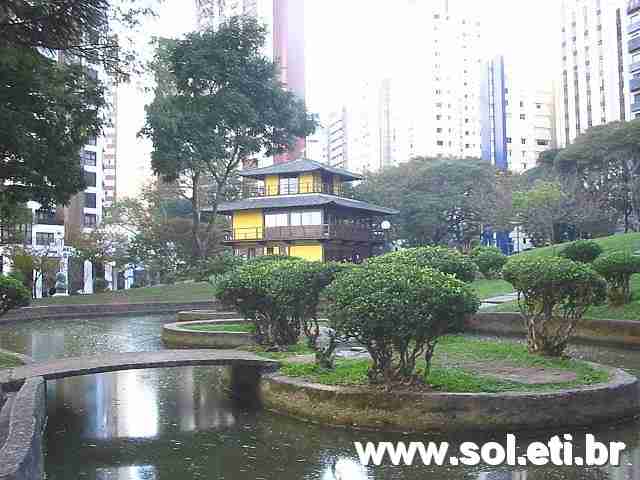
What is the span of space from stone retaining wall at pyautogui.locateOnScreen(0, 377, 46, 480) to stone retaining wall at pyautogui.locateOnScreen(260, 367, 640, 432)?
3.24 m

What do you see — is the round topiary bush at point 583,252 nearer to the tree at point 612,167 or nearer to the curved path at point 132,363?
the curved path at point 132,363

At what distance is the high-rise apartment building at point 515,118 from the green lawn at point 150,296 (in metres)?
57.8

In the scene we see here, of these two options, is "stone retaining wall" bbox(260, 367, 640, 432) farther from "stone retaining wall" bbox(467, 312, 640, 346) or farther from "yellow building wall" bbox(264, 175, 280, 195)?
"yellow building wall" bbox(264, 175, 280, 195)

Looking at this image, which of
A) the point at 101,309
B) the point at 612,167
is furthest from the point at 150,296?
the point at 612,167

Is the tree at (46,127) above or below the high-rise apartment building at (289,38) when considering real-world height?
below

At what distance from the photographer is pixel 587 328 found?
16531 mm

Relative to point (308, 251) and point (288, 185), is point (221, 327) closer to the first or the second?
point (308, 251)

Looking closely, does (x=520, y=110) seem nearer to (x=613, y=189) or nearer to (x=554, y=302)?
(x=613, y=189)

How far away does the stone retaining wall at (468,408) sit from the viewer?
749cm

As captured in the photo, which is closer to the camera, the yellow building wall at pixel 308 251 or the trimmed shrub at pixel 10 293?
the trimmed shrub at pixel 10 293

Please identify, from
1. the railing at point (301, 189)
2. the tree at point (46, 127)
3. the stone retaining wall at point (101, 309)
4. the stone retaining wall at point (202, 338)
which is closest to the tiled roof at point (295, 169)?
the railing at point (301, 189)

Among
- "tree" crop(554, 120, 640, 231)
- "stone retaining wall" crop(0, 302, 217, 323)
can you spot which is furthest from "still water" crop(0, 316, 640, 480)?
"tree" crop(554, 120, 640, 231)

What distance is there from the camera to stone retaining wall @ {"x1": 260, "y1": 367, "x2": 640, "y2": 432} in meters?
7.49

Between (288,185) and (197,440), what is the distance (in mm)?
36005
